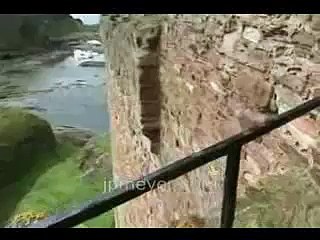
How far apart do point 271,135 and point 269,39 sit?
328mm

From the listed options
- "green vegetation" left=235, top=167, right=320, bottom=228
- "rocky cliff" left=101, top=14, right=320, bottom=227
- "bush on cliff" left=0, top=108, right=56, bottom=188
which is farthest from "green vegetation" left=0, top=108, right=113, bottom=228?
"green vegetation" left=235, top=167, right=320, bottom=228

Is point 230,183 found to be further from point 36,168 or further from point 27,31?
point 36,168

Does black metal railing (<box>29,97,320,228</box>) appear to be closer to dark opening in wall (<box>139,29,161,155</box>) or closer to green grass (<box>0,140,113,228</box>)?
dark opening in wall (<box>139,29,161,155</box>)

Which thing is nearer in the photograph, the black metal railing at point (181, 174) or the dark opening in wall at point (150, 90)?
the black metal railing at point (181, 174)

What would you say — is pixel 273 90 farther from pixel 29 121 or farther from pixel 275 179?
pixel 29 121

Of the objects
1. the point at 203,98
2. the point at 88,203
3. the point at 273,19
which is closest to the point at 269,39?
the point at 273,19

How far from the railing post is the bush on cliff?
884 cm

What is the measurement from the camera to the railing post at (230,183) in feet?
2.79

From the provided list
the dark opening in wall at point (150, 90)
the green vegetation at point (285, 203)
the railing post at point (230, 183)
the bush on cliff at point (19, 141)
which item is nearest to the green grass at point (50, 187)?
the bush on cliff at point (19, 141)

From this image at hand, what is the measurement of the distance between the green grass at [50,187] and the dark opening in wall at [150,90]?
4.69m

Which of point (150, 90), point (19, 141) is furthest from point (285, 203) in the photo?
point (19, 141)

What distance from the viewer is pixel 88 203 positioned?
26.8 inches

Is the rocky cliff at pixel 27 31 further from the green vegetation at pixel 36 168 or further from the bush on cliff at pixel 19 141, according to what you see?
the bush on cliff at pixel 19 141
